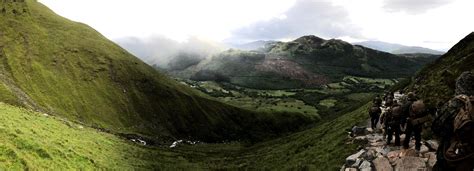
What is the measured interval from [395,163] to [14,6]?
178704 mm

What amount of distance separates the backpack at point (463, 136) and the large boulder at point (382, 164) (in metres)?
12.4

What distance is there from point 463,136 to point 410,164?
1231 cm

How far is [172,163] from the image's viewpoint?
64562 mm

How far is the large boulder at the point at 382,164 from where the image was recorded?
29.0 metres

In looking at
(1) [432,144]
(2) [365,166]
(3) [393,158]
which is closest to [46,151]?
(2) [365,166]

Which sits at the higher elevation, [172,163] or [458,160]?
[458,160]

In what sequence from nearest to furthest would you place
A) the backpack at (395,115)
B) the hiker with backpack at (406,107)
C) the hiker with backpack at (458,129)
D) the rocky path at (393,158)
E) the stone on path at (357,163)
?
the hiker with backpack at (458,129) → the rocky path at (393,158) → the hiker with backpack at (406,107) → the backpack at (395,115) → the stone on path at (357,163)

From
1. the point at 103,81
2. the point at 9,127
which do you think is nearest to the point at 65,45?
the point at 103,81

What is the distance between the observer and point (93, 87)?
144250mm

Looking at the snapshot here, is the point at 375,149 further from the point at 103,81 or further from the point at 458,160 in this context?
the point at 103,81

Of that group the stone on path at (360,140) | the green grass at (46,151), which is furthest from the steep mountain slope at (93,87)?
the stone on path at (360,140)

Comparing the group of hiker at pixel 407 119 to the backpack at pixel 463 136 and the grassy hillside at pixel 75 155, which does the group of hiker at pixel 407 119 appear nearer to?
the grassy hillside at pixel 75 155

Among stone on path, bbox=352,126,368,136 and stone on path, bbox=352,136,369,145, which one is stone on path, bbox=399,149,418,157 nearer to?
stone on path, bbox=352,136,369,145

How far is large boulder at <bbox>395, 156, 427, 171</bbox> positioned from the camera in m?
27.3
